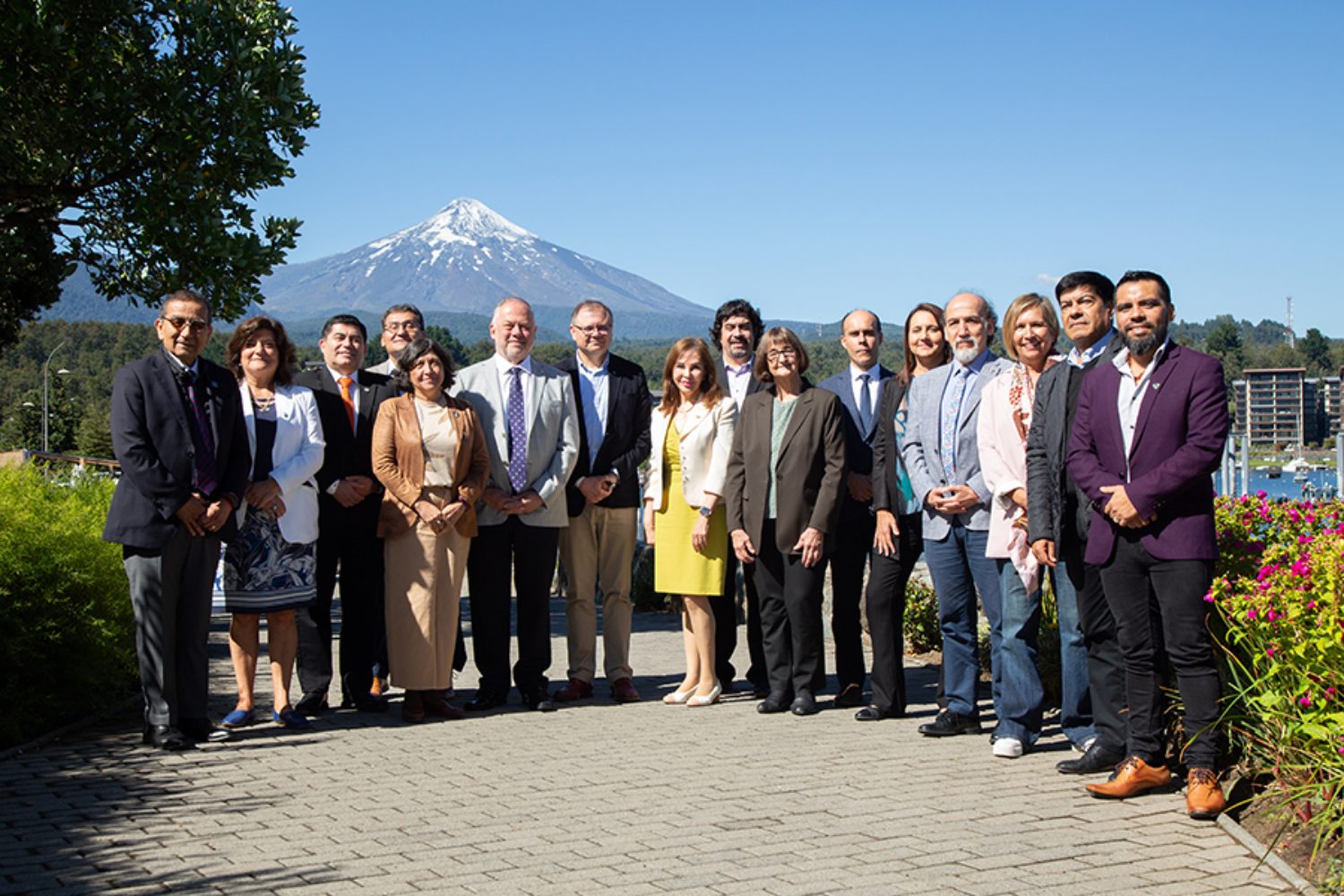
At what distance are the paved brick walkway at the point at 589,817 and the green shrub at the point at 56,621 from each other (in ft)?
1.23

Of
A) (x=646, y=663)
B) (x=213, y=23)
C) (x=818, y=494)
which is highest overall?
(x=213, y=23)


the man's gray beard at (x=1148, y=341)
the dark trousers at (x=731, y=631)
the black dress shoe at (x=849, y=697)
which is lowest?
the black dress shoe at (x=849, y=697)

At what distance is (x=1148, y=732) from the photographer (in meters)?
5.80

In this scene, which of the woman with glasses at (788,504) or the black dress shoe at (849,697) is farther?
the black dress shoe at (849,697)

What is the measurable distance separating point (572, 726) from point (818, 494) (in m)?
2.01

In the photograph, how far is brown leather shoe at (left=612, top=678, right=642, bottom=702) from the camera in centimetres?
851

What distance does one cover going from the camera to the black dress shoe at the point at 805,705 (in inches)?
311

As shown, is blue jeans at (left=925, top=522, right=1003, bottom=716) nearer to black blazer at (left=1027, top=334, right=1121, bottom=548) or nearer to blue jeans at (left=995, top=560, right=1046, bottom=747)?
blue jeans at (left=995, top=560, right=1046, bottom=747)

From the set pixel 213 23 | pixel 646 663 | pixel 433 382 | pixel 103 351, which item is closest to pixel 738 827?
pixel 433 382

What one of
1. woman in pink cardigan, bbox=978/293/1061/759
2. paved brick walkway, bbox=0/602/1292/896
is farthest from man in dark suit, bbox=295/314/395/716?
woman in pink cardigan, bbox=978/293/1061/759

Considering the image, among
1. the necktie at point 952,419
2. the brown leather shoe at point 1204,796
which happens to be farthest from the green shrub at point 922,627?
the brown leather shoe at point 1204,796

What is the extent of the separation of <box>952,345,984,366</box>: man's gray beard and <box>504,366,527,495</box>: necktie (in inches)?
107

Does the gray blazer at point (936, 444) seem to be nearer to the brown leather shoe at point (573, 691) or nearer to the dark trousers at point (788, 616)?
the dark trousers at point (788, 616)

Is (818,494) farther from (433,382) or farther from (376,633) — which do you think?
(376,633)
